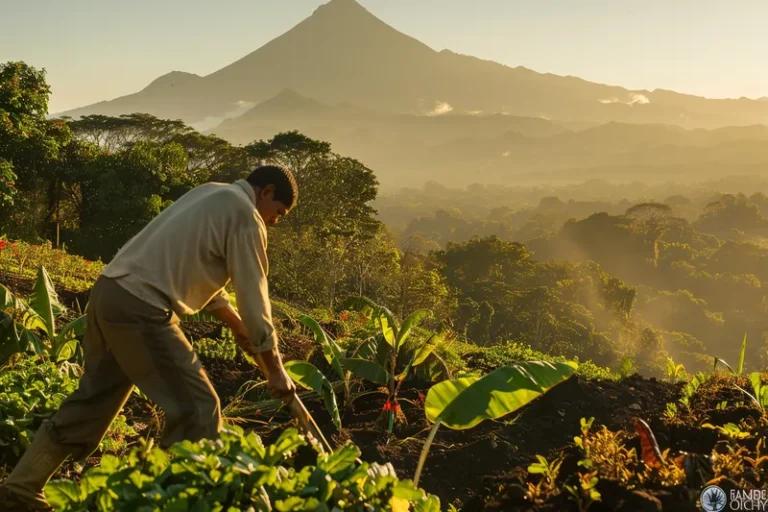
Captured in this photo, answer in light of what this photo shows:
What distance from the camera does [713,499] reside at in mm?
2893

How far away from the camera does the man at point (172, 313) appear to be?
9.29 feet

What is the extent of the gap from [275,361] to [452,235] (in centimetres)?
9971

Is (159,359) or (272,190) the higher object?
(272,190)

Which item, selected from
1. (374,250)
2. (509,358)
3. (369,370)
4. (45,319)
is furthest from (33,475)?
(374,250)

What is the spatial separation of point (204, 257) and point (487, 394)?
1.56 metres

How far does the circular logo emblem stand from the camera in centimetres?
285

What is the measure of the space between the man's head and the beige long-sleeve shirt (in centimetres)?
10

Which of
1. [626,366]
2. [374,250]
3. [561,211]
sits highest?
[626,366]

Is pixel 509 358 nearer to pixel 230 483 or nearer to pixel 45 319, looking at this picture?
pixel 45 319

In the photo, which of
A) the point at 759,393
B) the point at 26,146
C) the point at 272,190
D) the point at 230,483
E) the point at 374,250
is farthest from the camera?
the point at 374,250

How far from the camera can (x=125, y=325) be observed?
2.85m

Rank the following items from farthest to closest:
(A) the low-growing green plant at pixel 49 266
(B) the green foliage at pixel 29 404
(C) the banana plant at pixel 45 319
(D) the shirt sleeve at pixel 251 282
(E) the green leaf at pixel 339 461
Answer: (A) the low-growing green plant at pixel 49 266
(C) the banana plant at pixel 45 319
(B) the green foliage at pixel 29 404
(D) the shirt sleeve at pixel 251 282
(E) the green leaf at pixel 339 461

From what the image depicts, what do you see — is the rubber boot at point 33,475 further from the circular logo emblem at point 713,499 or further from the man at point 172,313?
the circular logo emblem at point 713,499

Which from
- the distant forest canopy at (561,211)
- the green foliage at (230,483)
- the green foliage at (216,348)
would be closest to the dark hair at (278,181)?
the green foliage at (230,483)
